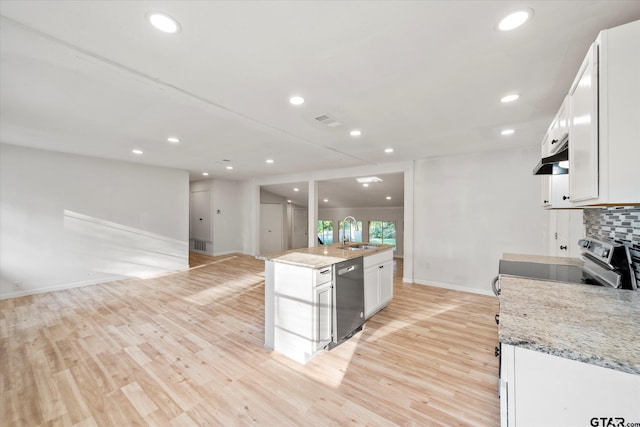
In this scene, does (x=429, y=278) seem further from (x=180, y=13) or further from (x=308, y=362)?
(x=180, y=13)

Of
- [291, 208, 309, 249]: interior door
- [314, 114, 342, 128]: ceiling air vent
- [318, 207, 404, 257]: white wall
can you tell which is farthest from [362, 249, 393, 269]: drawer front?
[291, 208, 309, 249]: interior door

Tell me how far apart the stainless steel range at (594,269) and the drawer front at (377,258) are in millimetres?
1362

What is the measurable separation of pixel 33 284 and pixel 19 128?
275 cm

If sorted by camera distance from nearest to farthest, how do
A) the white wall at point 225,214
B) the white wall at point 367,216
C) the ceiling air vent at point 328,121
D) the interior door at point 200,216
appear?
1. the ceiling air vent at point 328,121
2. the white wall at point 225,214
3. the interior door at point 200,216
4. the white wall at point 367,216

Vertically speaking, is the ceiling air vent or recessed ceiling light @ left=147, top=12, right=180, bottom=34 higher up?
recessed ceiling light @ left=147, top=12, right=180, bottom=34

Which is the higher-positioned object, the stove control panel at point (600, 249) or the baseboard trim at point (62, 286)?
the stove control panel at point (600, 249)

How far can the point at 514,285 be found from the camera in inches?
66.3

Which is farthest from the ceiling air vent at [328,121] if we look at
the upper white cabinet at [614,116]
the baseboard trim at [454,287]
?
the baseboard trim at [454,287]

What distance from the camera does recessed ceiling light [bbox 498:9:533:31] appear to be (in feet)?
4.53

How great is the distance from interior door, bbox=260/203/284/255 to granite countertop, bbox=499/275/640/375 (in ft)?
25.9

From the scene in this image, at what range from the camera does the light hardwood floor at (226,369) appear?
5.82 feet

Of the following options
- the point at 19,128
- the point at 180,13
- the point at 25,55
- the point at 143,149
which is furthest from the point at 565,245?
the point at 19,128

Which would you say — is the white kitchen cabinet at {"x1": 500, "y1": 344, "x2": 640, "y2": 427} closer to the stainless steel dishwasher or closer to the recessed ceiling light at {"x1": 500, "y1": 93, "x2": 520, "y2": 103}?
the stainless steel dishwasher

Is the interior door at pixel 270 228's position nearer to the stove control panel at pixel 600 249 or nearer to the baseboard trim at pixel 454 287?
the baseboard trim at pixel 454 287
